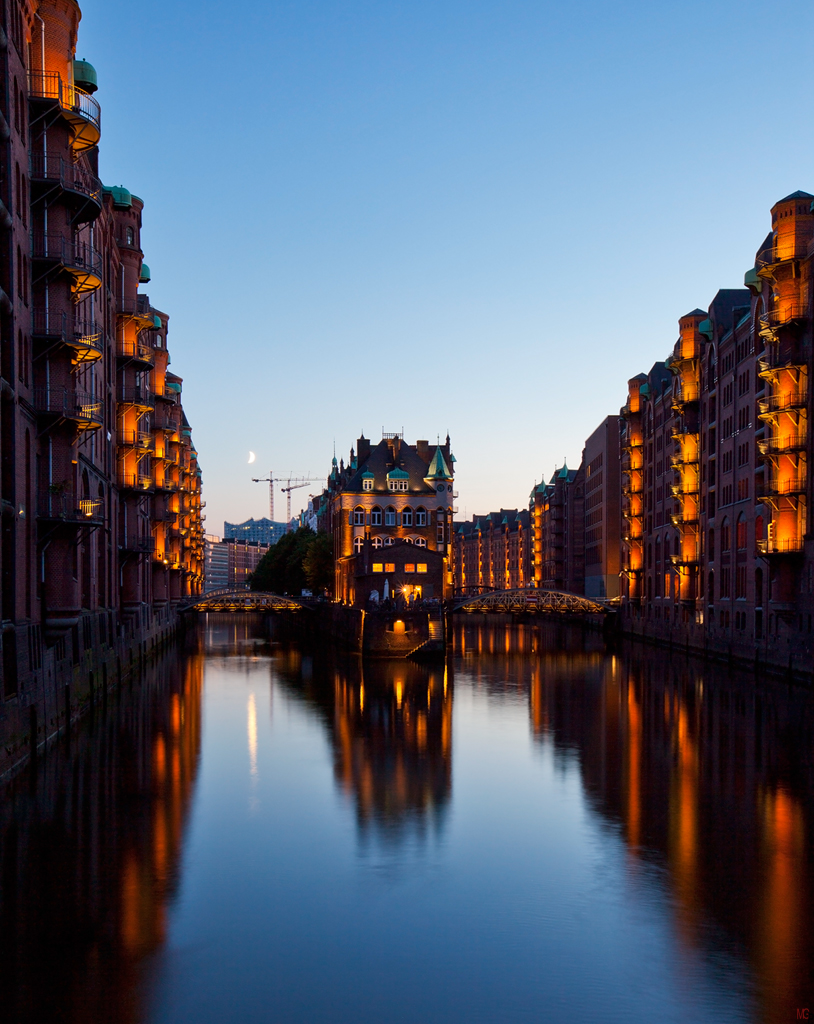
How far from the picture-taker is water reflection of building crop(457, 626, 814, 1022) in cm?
1897

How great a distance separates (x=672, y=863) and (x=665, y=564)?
245 ft

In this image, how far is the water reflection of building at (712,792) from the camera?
1897 cm

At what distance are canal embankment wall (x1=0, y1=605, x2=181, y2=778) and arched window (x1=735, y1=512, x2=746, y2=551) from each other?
130ft

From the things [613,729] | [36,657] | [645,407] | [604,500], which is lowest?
[613,729]

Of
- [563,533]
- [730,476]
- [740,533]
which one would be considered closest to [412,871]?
[740,533]

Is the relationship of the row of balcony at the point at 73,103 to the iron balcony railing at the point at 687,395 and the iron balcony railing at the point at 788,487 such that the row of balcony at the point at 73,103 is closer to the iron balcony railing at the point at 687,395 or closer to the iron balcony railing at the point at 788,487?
the iron balcony railing at the point at 788,487

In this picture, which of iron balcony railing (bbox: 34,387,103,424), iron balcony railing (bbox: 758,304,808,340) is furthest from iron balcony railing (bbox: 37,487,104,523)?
iron balcony railing (bbox: 758,304,808,340)

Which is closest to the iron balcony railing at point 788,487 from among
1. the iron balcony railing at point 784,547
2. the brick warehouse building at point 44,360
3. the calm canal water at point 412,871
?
the iron balcony railing at point 784,547

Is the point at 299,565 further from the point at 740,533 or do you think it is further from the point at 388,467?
the point at 740,533

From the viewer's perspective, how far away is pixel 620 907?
67.9 ft

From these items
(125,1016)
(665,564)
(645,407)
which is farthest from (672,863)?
(645,407)

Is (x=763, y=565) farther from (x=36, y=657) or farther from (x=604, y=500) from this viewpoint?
(x=604, y=500)

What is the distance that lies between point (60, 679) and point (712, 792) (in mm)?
23113

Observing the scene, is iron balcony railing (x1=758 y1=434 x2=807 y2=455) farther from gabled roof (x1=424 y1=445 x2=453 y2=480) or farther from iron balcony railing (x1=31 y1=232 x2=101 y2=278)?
gabled roof (x1=424 y1=445 x2=453 y2=480)
